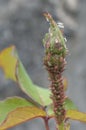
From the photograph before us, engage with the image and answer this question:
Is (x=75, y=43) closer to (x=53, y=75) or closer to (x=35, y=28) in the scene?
(x=35, y=28)

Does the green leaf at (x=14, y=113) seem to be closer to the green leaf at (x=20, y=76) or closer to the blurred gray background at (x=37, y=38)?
the green leaf at (x=20, y=76)

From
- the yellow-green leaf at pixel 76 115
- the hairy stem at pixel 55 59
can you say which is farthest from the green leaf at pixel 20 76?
the hairy stem at pixel 55 59

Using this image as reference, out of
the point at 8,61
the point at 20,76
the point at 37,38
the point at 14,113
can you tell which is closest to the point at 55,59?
the point at 14,113

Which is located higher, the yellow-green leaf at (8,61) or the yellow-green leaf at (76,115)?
the yellow-green leaf at (8,61)

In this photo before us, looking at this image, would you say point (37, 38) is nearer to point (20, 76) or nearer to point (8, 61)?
point (8, 61)

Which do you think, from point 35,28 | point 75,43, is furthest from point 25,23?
point 75,43
